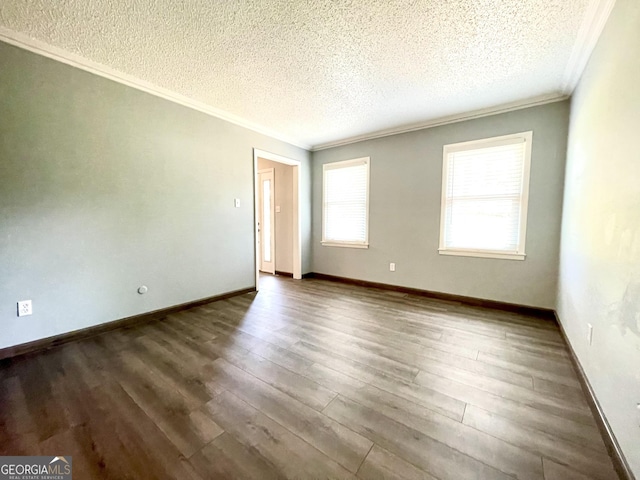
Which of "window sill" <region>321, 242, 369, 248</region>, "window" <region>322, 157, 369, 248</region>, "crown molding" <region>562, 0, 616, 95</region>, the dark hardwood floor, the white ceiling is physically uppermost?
the white ceiling

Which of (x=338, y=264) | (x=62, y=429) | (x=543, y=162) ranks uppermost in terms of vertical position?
(x=543, y=162)

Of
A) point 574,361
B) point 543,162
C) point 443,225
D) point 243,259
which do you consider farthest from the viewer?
point 243,259

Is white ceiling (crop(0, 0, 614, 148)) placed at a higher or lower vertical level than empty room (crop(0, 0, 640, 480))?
higher

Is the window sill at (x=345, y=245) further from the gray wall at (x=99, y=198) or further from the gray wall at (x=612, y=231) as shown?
the gray wall at (x=612, y=231)

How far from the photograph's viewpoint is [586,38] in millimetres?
1928

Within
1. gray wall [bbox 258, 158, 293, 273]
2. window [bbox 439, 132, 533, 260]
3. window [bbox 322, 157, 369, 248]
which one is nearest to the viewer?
window [bbox 439, 132, 533, 260]

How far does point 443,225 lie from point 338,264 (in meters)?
1.94

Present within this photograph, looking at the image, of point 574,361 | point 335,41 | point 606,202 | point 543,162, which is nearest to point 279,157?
point 335,41

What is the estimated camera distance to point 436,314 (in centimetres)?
306

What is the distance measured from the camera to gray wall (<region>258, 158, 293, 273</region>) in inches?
198

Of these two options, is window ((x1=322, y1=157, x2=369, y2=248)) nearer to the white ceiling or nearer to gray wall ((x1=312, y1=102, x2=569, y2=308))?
gray wall ((x1=312, y1=102, x2=569, y2=308))

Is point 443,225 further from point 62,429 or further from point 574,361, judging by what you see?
point 62,429

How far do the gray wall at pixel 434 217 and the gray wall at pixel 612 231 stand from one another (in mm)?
819

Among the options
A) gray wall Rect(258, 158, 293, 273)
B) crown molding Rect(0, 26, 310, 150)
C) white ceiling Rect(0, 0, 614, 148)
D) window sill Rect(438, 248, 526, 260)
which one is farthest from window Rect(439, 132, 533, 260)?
crown molding Rect(0, 26, 310, 150)
